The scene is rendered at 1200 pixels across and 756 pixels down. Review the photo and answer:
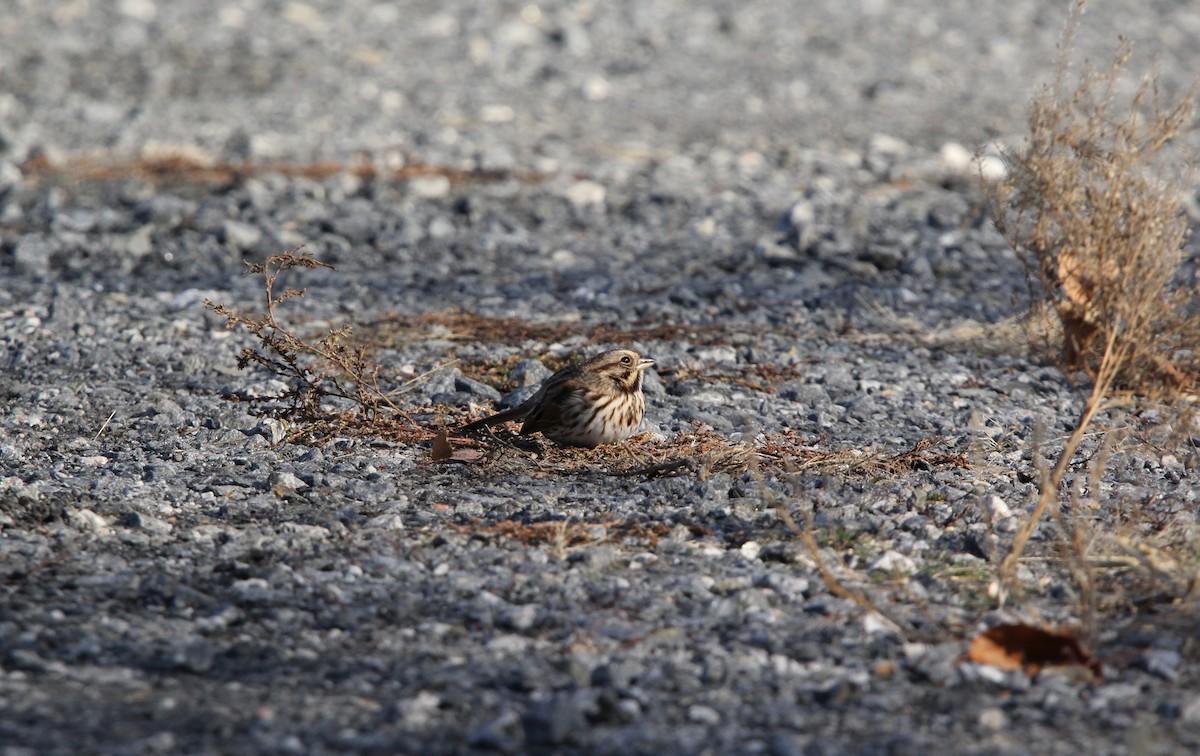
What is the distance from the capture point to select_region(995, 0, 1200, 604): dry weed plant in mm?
5504

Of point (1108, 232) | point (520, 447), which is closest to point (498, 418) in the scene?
point (520, 447)

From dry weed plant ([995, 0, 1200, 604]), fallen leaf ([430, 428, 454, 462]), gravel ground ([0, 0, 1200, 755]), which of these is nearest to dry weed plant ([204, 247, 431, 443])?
gravel ground ([0, 0, 1200, 755])

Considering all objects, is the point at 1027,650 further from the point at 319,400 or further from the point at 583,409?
the point at 319,400

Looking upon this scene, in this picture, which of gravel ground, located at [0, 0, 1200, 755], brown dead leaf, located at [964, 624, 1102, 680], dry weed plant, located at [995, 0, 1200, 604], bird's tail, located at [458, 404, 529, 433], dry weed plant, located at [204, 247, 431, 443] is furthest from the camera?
bird's tail, located at [458, 404, 529, 433]

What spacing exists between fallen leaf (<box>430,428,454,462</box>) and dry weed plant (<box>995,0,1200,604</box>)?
2393mm

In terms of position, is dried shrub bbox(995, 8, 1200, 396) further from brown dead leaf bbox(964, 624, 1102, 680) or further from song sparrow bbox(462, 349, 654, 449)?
song sparrow bbox(462, 349, 654, 449)

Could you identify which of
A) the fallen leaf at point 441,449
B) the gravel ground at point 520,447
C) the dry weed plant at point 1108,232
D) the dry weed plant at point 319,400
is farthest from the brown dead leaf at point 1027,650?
the dry weed plant at point 319,400

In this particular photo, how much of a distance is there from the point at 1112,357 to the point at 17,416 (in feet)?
15.2

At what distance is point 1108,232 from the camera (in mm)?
5652

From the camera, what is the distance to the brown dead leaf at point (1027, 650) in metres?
4.05

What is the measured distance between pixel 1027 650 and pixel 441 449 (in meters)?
2.63

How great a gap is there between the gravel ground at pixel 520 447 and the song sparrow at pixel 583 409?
0.78 feet

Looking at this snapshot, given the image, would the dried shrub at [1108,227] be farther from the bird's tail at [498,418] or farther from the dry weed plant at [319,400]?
the dry weed plant at [319,400]

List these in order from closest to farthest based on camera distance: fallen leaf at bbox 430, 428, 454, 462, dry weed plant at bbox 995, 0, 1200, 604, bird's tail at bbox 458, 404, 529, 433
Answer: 1. dry weed plant at bbox 995, 0, 1200, 604
2. fallen leaf at bbox 430, 428, 454, 462
3. bird's tail at bbox 458, 404, 529, 433
